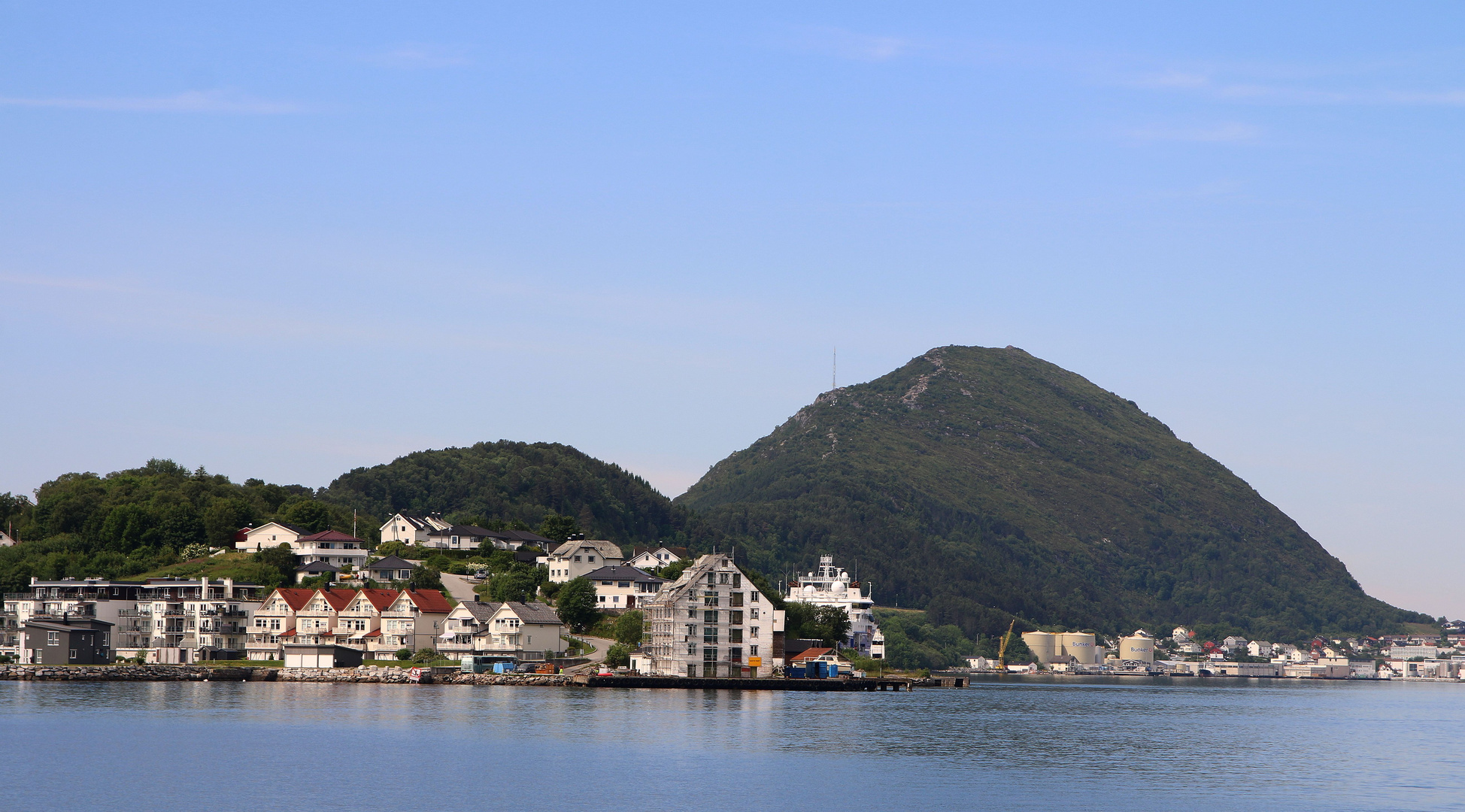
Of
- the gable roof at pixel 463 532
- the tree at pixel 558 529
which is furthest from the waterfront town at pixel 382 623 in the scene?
the tree at pixel 558 529

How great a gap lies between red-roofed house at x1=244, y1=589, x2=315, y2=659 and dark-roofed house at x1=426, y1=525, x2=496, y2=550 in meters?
27.8

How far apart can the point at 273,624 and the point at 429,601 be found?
38.1 feet

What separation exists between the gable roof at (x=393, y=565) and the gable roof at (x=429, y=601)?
10.6m

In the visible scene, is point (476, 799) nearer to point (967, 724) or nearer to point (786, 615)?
point (967, 724)

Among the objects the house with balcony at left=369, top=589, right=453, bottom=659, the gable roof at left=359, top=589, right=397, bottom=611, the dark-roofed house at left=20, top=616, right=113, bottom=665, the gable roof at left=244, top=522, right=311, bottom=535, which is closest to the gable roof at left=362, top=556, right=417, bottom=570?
the gable roof at left=244, top=522, right=311, bottom=535

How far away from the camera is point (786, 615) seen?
11331 cm

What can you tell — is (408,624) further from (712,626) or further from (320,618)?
(712,626)

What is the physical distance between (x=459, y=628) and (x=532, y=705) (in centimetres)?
2676

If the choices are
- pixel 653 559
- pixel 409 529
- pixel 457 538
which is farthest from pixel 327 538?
pixel 653 559

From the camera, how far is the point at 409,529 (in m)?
137

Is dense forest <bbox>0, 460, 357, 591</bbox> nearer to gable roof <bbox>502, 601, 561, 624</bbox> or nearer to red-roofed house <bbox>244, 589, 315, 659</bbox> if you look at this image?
red-roofed house <bbox>244, 589, 315, 659</bbox>

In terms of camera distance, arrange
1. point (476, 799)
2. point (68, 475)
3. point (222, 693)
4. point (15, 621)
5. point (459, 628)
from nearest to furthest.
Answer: point (476, 799) < point (222, 693) < point (459, 628) < point (15, 621) < point (68, 475)

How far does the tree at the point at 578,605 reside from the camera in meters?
108

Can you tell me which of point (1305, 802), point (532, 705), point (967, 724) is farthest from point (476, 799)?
point (967, 724)
